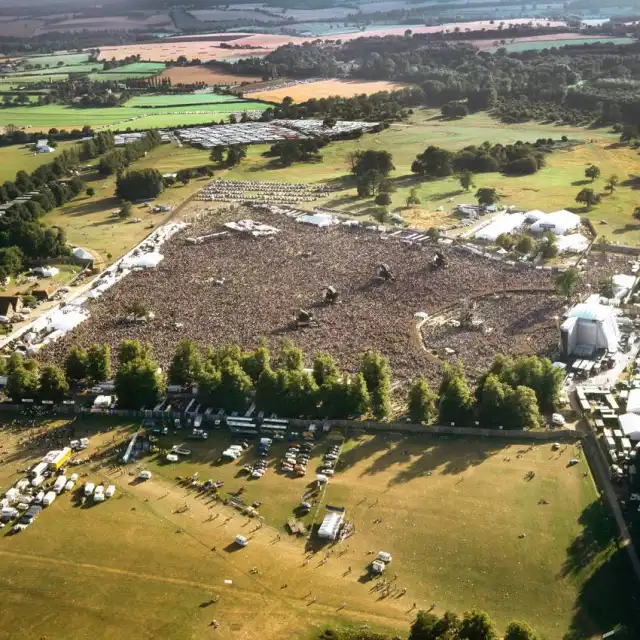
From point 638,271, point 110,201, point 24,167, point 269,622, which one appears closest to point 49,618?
point 269,622

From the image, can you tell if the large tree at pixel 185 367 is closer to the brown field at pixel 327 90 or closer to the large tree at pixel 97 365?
the large tree at pixel 97 365

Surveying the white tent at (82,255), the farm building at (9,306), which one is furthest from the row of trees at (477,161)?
the farm building at (9,306)

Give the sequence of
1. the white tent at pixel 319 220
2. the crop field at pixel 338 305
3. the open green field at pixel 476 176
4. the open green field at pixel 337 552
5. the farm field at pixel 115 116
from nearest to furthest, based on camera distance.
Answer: the open green field at pixel 337 552, the crop field at pixel 338 305, the white tent at pixel 319 220, the open green field at pixel 476 176, the farm field at pixel 115 116

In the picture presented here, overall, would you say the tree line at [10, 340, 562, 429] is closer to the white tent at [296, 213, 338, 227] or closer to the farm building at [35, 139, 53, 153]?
the white tent at [296, 213, 338, 227]

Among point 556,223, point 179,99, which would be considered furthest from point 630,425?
point 179,99

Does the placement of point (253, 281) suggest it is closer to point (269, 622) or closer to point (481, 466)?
point (481, 466)
